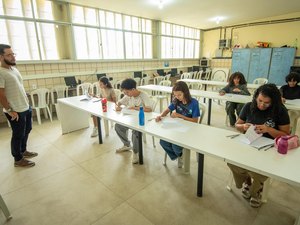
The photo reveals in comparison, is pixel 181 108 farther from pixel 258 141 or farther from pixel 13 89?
pixel 13 89

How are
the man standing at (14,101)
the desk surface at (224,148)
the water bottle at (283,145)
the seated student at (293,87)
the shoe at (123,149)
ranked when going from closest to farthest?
the desk surface at (224,148)
the water bottle at (283,145)
the man standing at (14,101)
the shoe at (123,149)
the seated student at (293,87)

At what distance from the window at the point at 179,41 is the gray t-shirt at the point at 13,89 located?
6620mm

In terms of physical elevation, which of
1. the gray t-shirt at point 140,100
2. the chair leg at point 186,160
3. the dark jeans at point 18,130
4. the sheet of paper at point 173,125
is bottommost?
the chair leg at point 186,160

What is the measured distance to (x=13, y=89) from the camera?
2219mm

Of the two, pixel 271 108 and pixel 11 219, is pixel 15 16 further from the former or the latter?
pixel 271 108

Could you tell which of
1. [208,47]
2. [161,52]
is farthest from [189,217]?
[208,47]

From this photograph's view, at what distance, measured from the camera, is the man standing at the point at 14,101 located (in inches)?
83.7

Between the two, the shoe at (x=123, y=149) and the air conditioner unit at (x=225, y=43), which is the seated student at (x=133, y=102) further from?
the air conditioner unit at (x=225, y=43)

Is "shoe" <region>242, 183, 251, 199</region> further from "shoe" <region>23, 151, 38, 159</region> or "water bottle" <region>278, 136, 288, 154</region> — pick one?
"shoe" <region>23, 151, 38, 159</region>

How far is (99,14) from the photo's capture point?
5758 millimetres

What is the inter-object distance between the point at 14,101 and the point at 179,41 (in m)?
8.17

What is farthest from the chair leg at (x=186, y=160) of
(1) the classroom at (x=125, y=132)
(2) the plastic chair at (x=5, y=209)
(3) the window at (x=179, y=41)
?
(3) the window at (x=179, y=41)

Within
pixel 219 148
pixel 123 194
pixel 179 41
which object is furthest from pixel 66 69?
pixel 179 41

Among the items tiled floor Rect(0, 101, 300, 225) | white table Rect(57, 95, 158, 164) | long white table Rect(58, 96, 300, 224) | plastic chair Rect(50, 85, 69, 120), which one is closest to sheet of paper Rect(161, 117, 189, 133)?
long white table Rect(58, 96, 300, 224)
